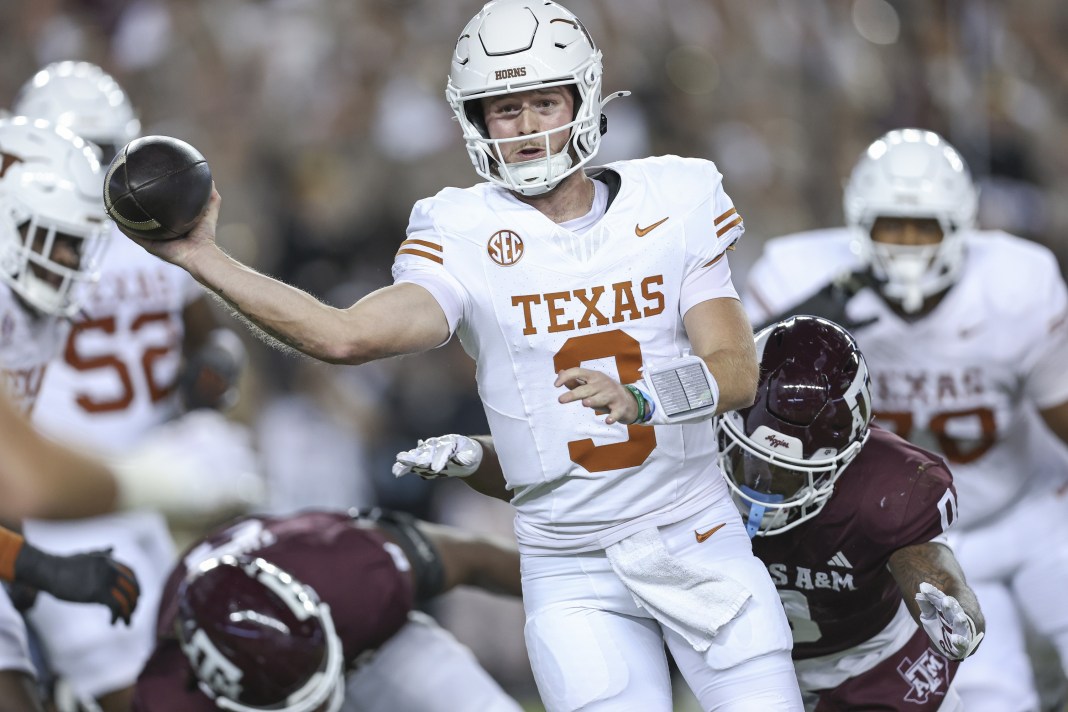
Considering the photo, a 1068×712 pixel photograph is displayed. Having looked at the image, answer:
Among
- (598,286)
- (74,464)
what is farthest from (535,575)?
(74,464)

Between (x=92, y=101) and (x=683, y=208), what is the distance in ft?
10.3

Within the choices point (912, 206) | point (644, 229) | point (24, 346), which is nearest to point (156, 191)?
point (644, 229)

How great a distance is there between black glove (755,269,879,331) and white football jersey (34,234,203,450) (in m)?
2.07

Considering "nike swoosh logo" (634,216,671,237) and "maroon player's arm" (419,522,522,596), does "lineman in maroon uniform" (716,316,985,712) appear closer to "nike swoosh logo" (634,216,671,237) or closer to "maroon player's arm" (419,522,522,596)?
"nike swoosh logo" (634,216,671,237)

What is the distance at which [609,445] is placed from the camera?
3.07m

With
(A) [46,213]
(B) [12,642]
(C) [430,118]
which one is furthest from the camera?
(C) [430,118]

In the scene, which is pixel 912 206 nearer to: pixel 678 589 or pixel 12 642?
pixel 678 589

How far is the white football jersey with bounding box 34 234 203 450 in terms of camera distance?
517 centimetres

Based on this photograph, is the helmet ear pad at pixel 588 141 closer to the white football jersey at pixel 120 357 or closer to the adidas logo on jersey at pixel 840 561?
the adidas logo on jersey at pixel 840 561

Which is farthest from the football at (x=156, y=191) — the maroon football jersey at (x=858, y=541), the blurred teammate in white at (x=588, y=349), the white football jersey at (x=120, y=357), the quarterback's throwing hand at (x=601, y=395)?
the white football jersey at (x=120, y=357)

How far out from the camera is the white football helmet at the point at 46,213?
449 centimetres

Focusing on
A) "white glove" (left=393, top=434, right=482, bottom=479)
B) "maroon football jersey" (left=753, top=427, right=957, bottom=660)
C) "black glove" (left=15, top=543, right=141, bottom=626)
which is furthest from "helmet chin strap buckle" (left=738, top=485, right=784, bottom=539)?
"black glove" (left=15, top=543, right=141, bottom=626)

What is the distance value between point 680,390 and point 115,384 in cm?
297

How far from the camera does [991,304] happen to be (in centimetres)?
494
